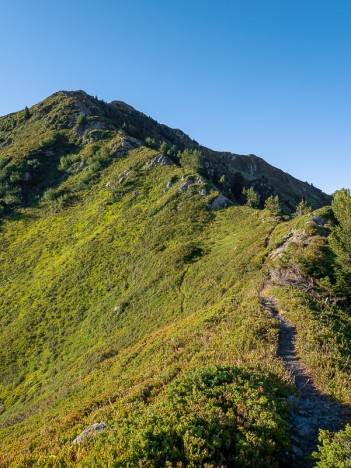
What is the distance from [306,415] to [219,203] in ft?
194

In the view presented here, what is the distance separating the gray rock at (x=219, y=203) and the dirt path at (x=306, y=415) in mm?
52861

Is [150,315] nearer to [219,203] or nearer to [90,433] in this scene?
[90,433]

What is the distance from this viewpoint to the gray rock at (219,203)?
221 feet

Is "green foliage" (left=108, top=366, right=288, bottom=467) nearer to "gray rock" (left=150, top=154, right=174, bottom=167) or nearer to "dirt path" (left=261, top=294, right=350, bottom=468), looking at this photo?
"dirt path" (left=261, top=294, right=350, bottom=468)

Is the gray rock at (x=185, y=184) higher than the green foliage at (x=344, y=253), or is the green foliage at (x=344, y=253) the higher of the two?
the gray rock at (x=185, y=184)

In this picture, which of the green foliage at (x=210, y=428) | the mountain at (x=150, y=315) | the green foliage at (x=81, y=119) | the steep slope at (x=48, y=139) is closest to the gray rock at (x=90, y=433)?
the mountain at (x=150, y=315)

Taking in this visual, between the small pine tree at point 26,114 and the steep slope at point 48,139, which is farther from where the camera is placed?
the small pine tree at point 26,114

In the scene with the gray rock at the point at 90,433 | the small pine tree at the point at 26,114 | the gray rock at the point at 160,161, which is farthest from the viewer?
the small pine tree at the point at 26,114

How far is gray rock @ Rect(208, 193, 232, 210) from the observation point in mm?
67312

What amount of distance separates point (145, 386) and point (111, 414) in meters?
2.59

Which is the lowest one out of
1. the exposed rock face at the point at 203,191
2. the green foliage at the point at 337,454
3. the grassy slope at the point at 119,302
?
the grassy slope at the point at 119,302

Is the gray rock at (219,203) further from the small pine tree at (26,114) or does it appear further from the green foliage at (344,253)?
the small pine tree at (26,114)

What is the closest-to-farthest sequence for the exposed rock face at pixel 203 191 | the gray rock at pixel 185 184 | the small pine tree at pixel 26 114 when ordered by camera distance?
the exposed rock face at pixel 203 191, the gray rock at pixel 185 184, the small pine tree at pixel 26 114

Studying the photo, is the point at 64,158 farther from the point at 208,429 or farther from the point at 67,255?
the point at 208,429
